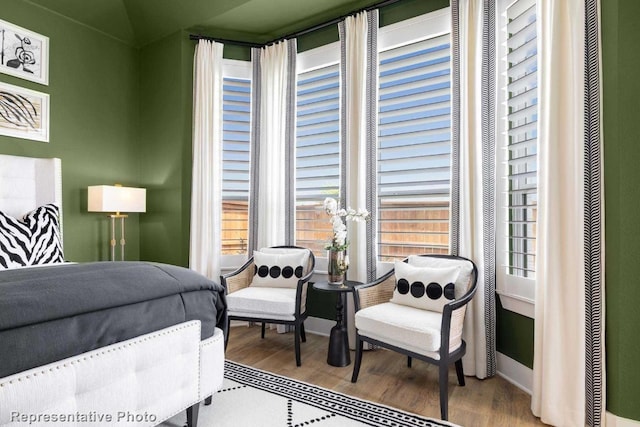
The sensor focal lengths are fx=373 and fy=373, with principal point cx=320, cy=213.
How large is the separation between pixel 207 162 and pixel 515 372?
10.9ft

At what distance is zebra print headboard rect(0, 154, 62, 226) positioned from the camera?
10.6ft

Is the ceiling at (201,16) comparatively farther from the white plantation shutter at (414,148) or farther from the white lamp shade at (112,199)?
the white lamp shade at (112,199)

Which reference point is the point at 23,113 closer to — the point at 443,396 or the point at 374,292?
the point at 374,292

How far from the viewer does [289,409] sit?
7.43 ft

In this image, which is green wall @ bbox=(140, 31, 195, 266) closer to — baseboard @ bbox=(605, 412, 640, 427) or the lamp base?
the lamp base

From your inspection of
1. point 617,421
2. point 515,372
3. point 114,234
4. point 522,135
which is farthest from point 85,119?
point 617,421

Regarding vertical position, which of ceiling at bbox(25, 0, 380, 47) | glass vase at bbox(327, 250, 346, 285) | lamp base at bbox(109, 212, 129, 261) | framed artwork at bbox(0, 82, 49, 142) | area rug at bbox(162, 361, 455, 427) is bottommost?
area rug at bbox(162, 361, 455, 427)

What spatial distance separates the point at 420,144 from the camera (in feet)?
10.4

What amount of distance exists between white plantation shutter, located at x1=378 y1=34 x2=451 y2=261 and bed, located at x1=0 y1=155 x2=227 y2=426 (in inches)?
68.9

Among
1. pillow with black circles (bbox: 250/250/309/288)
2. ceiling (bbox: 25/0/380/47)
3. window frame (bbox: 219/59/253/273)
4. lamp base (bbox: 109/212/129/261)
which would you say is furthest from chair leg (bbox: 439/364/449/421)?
lamp base (bbox: 109/212/129/261)

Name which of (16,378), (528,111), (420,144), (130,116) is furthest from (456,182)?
(130,116)

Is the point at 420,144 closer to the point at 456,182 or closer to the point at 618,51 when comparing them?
the point at 456,182

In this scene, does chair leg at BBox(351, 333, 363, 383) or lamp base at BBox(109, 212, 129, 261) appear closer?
chair leg at BBox(351, 333, 363, 383)

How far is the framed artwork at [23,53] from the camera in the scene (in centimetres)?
335
